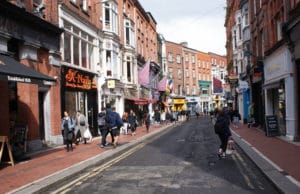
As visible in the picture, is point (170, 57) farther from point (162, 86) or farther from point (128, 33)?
point (128, 33)

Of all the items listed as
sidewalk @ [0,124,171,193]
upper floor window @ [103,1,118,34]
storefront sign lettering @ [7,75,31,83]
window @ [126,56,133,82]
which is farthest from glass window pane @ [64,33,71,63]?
window @ [126,56,133,82]

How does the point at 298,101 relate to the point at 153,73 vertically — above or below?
below

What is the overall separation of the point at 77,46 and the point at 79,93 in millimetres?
2690

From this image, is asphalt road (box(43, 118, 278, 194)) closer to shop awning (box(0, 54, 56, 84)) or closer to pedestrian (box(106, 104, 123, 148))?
shop awning (box(0, 54, 56, 84))

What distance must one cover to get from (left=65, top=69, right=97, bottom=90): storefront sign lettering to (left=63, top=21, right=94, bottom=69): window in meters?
0.67

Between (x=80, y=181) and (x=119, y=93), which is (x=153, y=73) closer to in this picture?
(x=119, y=93)

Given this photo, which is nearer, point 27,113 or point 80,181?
point 80,181

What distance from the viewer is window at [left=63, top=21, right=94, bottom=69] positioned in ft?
78.7

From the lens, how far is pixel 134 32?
145 ft

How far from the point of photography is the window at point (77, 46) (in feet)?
78.7

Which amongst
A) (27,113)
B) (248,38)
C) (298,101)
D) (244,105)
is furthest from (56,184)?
(244,105)

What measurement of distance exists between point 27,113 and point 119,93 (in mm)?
17822

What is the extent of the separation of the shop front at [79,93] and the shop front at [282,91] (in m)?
10.4

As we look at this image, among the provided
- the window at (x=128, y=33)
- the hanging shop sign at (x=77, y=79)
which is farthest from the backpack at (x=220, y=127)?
the window at (x=128, y=33)
